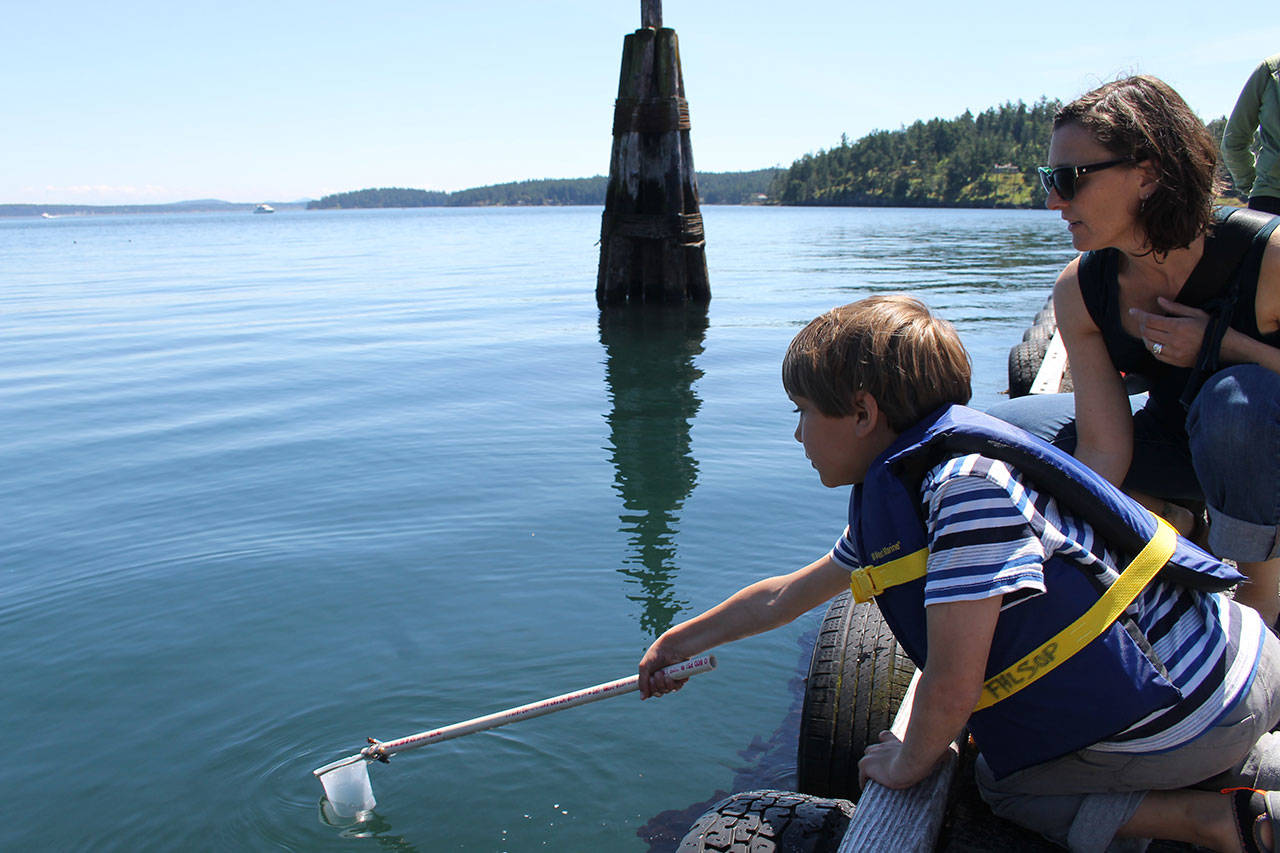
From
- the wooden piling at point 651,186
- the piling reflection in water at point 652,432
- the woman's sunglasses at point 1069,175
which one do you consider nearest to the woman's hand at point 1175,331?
the woman's sunglasses at point 1069,175

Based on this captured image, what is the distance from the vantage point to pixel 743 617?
2.59 metres

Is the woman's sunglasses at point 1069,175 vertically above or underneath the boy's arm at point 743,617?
above

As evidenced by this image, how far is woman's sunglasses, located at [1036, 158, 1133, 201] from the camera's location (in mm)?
2584

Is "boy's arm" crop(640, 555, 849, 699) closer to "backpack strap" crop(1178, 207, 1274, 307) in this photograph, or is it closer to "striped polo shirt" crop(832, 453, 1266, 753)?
"striped polo shirt" crop(832, 453, 1266, 753)

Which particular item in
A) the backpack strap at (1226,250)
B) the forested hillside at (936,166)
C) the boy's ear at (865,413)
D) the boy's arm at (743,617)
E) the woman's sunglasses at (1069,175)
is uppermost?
the forested hillside at (936,166)

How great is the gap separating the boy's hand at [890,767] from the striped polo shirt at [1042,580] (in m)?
0.37

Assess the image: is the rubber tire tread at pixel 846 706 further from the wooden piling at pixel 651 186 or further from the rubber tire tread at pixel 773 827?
the wooden piling at pixel 651 186

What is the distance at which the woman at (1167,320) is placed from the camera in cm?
257

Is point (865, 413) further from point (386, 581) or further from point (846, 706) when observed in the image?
point (386, 581)

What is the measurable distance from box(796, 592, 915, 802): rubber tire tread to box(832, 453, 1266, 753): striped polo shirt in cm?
100

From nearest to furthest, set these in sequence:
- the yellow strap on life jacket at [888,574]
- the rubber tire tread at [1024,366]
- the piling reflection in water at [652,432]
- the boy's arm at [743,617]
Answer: the yellow strap on life jacket at [888,574] < the boy's arm at [743,617] < the piling reflection in water at [652,432] < the rubber tire tread at [1024,366]

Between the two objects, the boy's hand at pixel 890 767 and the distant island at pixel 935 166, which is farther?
the distant island at pixel 935 166

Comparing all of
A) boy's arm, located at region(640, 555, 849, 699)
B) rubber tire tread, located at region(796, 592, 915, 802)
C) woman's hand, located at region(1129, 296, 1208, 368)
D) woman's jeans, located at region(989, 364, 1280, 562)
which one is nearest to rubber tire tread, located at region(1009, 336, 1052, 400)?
woman's hand, located at region(1129, 296, 1208, 368)

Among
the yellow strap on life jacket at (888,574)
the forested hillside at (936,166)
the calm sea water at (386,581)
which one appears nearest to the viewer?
the yellow strap on life jacket at (888,574)
